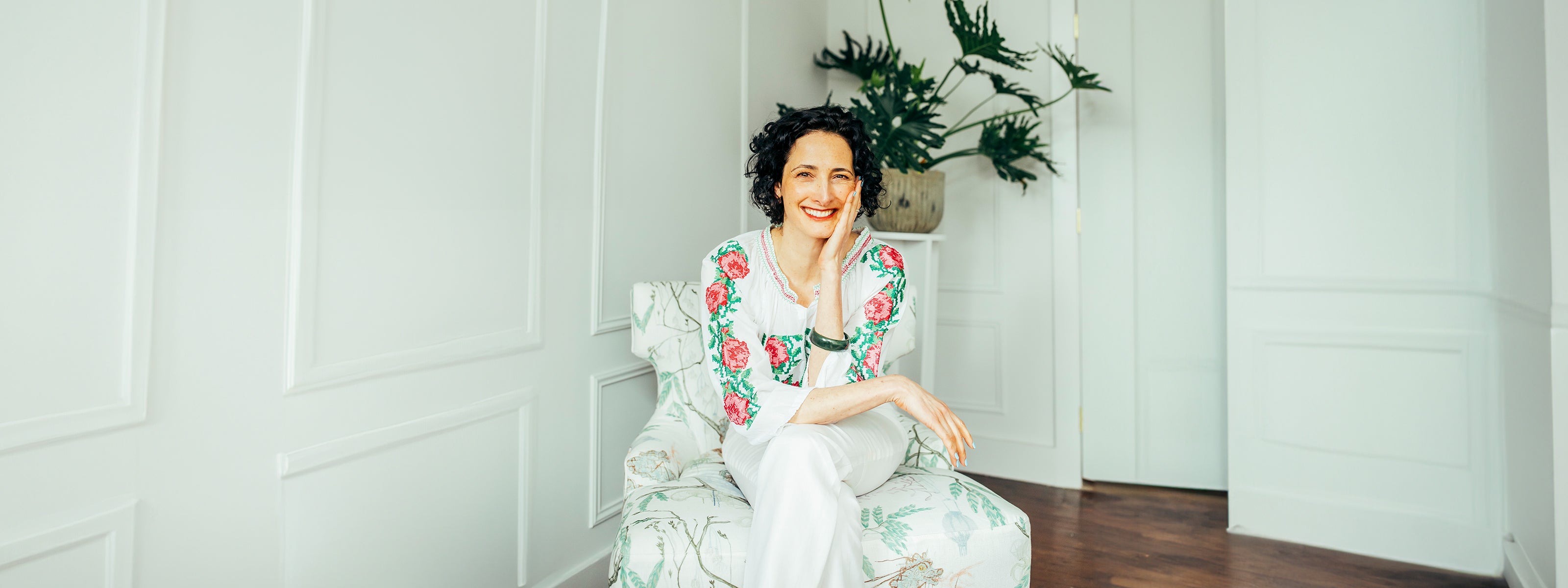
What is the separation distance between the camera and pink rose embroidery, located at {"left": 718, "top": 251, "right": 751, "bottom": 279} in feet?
4.99

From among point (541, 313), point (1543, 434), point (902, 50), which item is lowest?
point (1543, 434)

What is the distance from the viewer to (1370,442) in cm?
223

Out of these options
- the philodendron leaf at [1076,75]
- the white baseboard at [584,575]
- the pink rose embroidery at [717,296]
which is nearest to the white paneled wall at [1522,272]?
the white baseboard at [584,575]

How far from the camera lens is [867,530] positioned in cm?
125

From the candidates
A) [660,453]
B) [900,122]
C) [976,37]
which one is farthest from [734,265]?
[976,37]

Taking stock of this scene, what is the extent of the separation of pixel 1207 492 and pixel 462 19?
2999 mm

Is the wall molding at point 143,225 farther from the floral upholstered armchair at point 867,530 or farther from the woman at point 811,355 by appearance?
the woman at point 811,355

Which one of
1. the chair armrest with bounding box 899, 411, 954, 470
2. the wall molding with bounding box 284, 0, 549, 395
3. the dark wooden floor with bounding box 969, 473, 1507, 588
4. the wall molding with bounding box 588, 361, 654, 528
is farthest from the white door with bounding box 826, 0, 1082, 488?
the wall molding with bounding box 284, 0, 549, 395

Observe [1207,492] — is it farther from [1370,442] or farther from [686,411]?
[686,411]

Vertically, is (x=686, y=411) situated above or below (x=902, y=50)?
below

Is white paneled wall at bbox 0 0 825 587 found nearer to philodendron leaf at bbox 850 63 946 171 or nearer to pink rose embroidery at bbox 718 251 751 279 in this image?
pink rose embroidery at bbox 718 251 751 279

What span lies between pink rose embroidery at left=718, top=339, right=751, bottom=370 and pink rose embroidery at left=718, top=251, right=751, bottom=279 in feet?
0.49

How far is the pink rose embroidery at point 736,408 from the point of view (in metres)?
1.39

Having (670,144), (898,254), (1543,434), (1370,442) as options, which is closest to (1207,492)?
(1370,442)
